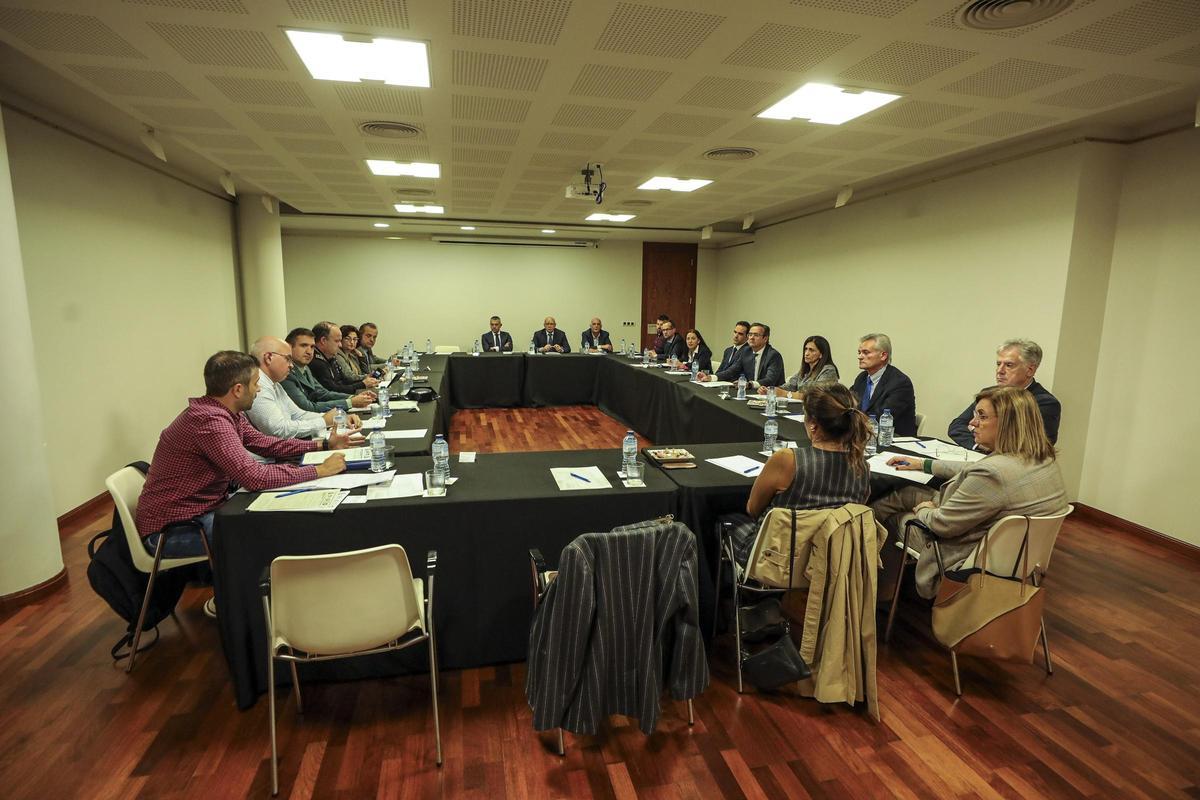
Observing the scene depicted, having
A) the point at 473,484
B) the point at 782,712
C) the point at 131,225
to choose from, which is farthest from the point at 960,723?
the point at 131,225

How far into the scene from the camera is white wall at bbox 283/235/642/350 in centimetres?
987

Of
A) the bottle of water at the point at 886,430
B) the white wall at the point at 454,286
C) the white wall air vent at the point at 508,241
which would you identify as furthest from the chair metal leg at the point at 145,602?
the white wall air vent at the point at 508,241

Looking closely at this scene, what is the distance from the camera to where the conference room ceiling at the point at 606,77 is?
2322 mm

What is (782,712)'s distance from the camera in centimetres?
222

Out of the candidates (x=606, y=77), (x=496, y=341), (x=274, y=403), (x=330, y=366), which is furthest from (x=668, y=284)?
(x=274, y=403)

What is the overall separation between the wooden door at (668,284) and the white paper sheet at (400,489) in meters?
8.77

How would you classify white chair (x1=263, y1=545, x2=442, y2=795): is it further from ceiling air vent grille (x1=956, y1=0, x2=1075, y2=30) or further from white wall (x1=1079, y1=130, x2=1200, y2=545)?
white wall (x1=1079, y1=130, x2=1200, y2=545)

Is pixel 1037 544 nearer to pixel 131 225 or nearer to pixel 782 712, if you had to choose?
pixel 782 712

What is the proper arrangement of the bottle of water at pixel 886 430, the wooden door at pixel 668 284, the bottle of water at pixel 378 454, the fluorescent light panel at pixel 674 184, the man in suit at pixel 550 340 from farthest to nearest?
1. the wooden door at pixel 668 284
2. the man in suit at pixel 550 340
3. the fluorescent light panel at pixel 674 184
4. the bottle of water at pixel 886 430
5. the bottle of water at pixel 378 454

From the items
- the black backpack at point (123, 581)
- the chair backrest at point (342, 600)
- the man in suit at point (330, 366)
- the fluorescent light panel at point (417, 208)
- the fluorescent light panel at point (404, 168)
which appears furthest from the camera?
the fluorescent light panel at point (417, 208)

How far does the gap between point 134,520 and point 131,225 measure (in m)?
3.77

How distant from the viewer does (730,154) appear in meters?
4.52

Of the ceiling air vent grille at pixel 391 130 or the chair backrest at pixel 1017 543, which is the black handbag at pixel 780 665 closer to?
the chair backrest at pixel 1017 543

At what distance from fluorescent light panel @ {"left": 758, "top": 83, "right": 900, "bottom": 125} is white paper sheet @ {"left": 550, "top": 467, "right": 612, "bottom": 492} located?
2217 millimetres
